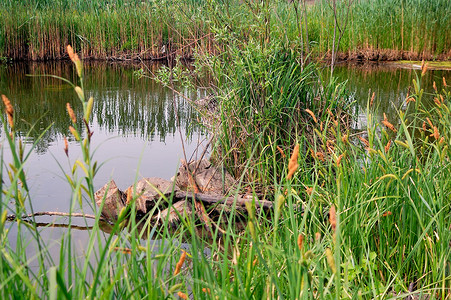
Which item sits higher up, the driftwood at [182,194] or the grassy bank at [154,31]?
the grassy bank at [154,31]

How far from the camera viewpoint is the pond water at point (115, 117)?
170 inches

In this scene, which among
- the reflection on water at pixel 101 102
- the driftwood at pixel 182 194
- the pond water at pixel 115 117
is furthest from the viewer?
the reflection on water at pixel 101 102

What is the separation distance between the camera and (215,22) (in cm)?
437

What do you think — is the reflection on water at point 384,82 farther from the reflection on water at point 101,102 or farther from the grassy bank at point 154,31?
the reflection on water at point 101,102

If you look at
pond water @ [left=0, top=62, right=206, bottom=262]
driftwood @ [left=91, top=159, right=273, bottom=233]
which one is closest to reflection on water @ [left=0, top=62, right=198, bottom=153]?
pond water @ [left=0, top=62, right=206, bottom=262]

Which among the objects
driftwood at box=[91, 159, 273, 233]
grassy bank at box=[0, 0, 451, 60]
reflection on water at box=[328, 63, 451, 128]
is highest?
grassy bank at box=[0, 0, 451, 60]

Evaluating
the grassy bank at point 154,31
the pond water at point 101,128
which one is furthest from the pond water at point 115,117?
the grassy bank at point 154,31

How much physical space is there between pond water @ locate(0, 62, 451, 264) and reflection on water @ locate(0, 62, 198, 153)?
0.01m

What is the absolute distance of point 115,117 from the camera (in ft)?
22.3

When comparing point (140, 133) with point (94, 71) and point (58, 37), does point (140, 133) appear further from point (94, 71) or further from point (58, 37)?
point (58, 37)

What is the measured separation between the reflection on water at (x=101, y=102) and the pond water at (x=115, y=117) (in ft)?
0.04

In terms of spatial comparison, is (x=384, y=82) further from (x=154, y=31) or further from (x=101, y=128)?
(x=154, y=31)

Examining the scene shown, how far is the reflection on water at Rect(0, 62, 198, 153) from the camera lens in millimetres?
6198

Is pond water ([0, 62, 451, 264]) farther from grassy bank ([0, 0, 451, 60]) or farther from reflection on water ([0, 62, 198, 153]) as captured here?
grassy bank ([0, 0, 451, 60])
